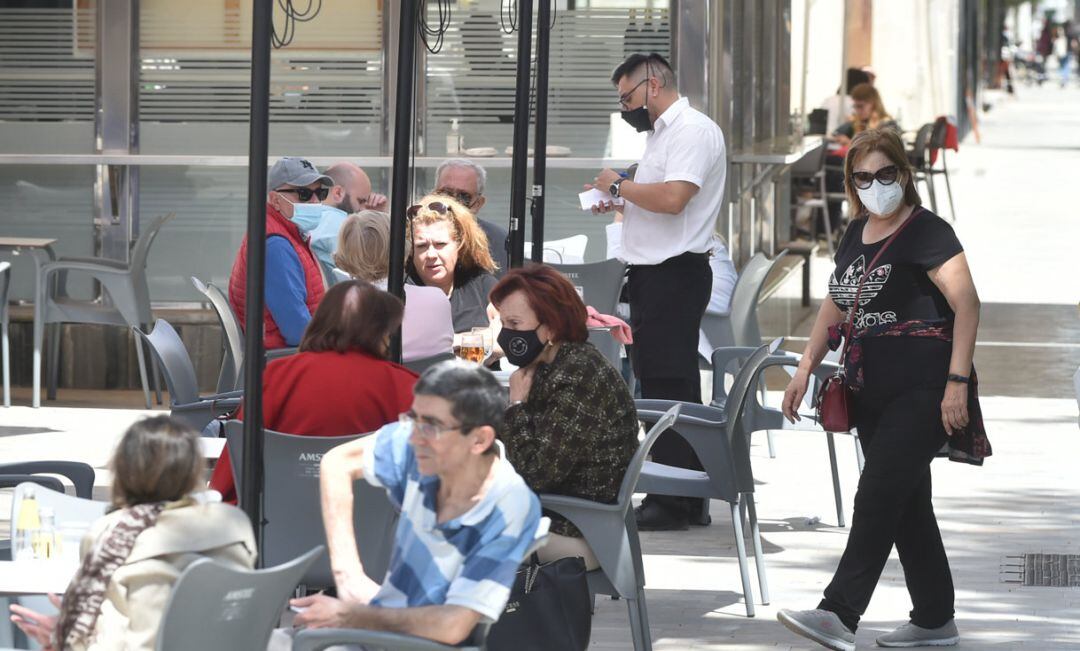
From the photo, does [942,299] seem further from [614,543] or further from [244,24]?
[244,24]

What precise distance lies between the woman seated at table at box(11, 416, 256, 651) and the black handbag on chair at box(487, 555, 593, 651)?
38.7 inches

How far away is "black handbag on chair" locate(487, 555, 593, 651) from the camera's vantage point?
4.28 metres

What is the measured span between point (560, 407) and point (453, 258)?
2.23m

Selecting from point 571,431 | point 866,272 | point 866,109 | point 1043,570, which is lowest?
point 1043,570

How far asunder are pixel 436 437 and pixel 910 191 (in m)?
2.44

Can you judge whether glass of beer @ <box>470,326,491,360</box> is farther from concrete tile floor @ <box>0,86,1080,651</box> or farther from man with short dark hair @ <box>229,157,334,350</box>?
concrete tile floor @ <box>0,86,1080,651</box>

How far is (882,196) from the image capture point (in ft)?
18.0

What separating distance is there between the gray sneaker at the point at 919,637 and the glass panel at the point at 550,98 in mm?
5870

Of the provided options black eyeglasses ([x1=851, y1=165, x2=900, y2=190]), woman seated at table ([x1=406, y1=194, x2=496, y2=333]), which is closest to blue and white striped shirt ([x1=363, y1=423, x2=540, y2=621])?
black eyeglasses ([x1=851, y1=165, x2=900, y2=190])

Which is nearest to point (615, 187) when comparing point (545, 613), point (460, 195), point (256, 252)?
point (460, 195)

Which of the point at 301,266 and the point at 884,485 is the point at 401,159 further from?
the point at 301,266

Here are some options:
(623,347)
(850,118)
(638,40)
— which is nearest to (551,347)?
(623,347)

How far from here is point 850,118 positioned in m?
19.1

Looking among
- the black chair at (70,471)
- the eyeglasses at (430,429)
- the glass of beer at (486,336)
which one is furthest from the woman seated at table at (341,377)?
the glass of beer at (486,336)
